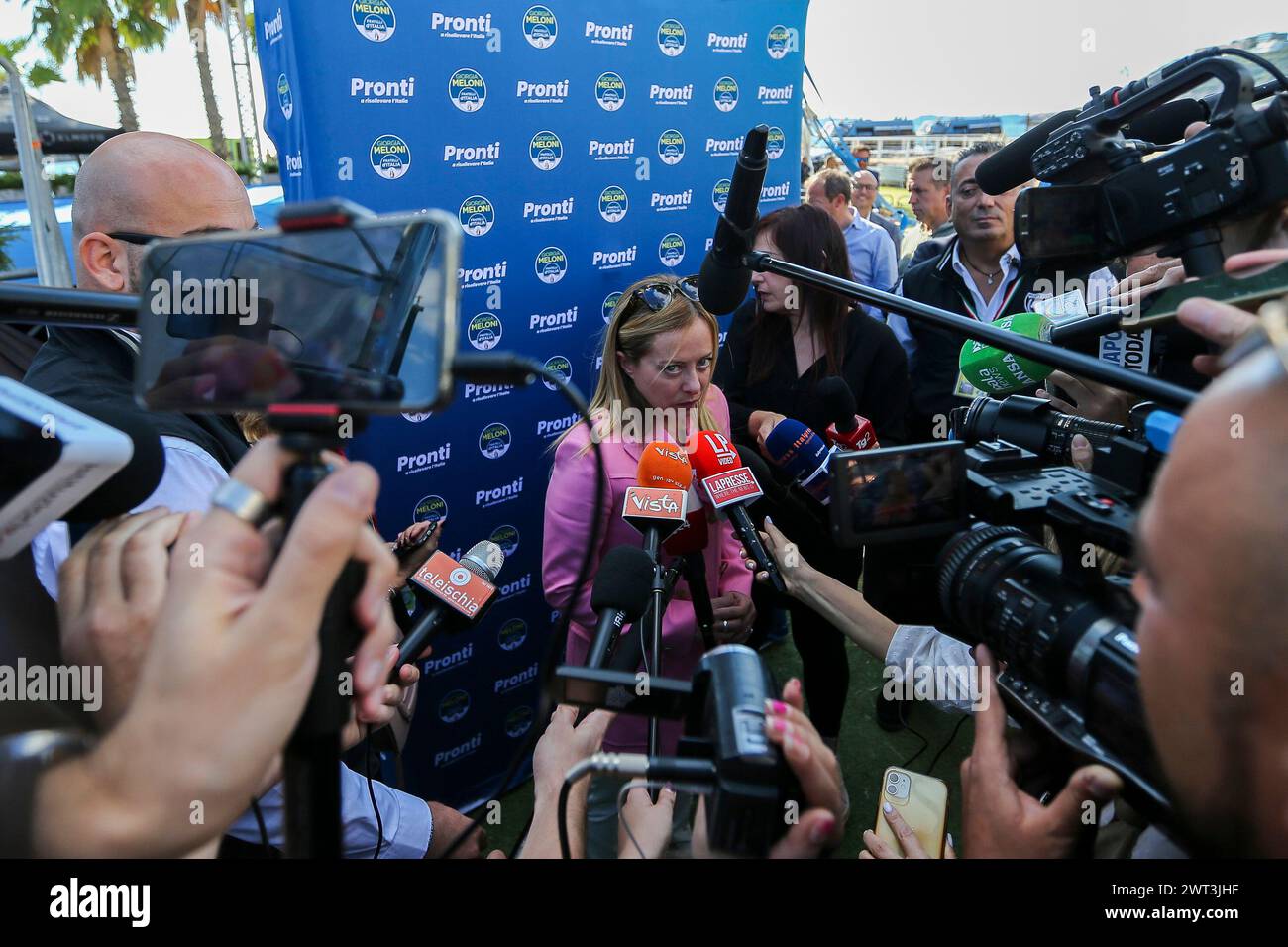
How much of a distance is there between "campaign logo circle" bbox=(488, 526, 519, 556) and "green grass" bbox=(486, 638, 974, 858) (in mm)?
897

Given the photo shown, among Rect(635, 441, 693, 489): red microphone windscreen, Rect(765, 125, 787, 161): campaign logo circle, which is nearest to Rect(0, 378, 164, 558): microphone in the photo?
Rect(635, 441, 693, 489): red microphone windscreen

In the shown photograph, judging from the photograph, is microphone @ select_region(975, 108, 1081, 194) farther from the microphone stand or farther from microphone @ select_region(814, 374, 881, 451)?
microphone @ select_region(814, 374, 881, 451)

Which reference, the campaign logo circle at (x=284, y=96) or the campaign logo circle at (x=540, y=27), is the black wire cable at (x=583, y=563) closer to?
the campaign logo circle at (x=284, y=96)

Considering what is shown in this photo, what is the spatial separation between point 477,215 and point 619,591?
1662 millimetres

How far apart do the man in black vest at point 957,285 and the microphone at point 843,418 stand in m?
1.11

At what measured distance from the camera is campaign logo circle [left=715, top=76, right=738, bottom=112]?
11.0ft

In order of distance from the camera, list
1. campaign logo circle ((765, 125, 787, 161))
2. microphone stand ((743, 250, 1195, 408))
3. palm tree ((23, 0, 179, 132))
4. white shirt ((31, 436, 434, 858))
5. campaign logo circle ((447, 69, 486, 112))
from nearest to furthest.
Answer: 1. microphone stand ((743, 250, 1195, 408))
2. white shirt ((31, 436, 434, 858))
3. campaign logo circle ((447, 69, 486, 112))
4. campaign logo circle ((765, 125, 787, 161))
5. palm tree ((23, 0, 179, 132))

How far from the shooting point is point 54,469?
0.70 m

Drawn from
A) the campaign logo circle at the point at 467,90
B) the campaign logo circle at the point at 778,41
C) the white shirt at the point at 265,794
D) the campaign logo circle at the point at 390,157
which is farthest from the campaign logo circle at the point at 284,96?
the campaign logo circle at the point at 778,41

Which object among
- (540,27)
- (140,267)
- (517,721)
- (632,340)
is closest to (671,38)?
(540,27)

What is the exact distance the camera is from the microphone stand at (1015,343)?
0.89 meters
